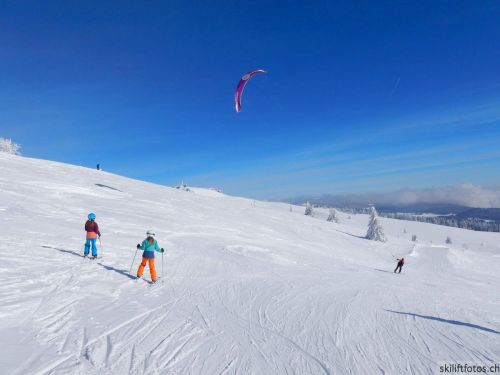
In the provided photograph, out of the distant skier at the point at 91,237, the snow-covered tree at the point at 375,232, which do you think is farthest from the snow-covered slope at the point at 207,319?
the snow-covered tree at the point at 375,232

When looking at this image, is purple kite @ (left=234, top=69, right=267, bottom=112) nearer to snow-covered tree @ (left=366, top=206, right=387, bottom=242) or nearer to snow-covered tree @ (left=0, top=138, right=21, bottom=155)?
snow-covered tree @ (left=366, top=206, right=387, bottom=242)

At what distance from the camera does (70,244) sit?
15.3 m

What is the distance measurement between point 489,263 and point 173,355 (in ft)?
171

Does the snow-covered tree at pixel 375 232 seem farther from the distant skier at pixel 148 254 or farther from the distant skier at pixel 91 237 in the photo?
the distant skier at pixel 148 254

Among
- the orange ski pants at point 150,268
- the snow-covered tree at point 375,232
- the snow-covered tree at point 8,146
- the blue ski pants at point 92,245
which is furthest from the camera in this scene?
the snow-covered tree at point 8,146

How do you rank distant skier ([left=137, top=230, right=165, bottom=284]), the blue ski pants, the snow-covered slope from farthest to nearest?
the blue ski pants, distant skier ([left=137, top=230, right=165, bottom=284]), the snow-covered slope

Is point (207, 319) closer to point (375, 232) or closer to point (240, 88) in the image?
point (240, 88)

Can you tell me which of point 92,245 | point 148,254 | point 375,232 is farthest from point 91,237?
point 375,232

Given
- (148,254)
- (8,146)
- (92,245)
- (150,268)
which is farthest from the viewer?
(8,146)

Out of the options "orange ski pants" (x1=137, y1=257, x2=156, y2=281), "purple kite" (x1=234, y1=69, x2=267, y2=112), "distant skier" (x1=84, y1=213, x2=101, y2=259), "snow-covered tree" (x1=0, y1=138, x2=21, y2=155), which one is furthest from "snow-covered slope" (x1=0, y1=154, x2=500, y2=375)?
"snow-covered tree" (x1=0, y1=138, x2=21, y2=155)

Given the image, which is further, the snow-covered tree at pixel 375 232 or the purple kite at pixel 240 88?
the snow-covered tree at pixel 375 232

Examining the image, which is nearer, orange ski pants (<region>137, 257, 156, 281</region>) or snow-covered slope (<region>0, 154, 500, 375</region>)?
snow-covered slope (<region>0, 154, 500, 375</region>)

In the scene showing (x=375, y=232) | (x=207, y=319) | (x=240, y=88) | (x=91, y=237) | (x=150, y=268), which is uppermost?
(x=240, y=88)

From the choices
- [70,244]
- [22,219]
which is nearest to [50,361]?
[70,244]
